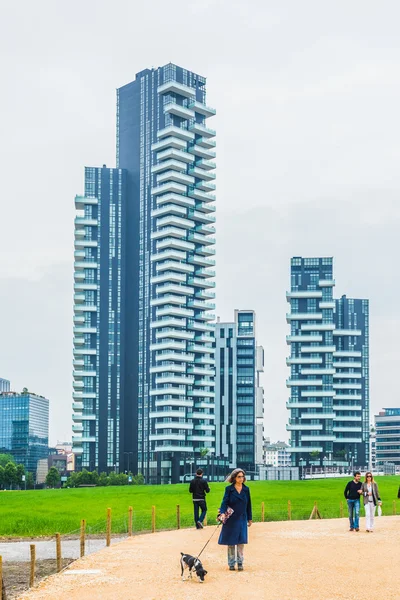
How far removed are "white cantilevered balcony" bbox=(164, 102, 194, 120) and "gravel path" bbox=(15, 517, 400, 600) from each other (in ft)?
516

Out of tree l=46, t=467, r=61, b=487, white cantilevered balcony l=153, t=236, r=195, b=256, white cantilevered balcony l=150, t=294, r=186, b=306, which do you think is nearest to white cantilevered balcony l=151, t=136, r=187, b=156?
white cantilevered balcony l=153, t=236, r=195, b=256

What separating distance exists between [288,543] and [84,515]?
29788 mm

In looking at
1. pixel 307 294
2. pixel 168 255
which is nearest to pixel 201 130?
pixel 168 255

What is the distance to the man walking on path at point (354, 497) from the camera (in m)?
35.0

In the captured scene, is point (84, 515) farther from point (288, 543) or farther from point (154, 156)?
point (154, 156)

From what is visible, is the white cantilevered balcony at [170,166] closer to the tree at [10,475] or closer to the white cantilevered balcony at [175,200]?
the white cantilevered balcony at [175,200]

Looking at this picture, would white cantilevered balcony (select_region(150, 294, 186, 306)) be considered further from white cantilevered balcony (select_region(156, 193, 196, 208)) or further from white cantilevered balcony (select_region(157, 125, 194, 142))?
white cantilevered balcony (select_region(157, 125, 194, 142))

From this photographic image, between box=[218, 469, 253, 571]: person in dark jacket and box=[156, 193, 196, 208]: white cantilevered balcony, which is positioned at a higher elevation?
box=[156, 193, 196, 208]: white cantilevered balcony

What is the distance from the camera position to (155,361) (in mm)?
179375

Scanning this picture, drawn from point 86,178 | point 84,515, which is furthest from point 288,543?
point 86,178

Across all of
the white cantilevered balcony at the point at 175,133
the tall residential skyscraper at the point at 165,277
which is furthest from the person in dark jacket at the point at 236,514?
the white cantilevered balcony at the point at 175,133

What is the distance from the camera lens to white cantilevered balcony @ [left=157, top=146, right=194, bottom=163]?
183375 mm

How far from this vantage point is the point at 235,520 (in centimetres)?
2236

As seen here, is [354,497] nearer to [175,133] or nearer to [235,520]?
[235,520]
